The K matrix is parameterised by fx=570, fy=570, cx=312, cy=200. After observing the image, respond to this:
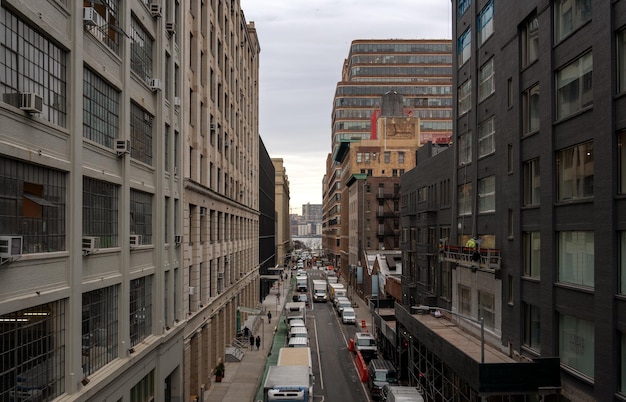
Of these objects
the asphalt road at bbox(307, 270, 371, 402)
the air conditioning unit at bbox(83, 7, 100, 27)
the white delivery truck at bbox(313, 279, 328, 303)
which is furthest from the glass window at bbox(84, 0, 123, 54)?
the white delivery truck at bbox(313, 279, 328, 303)

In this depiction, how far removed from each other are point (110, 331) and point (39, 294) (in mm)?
6095

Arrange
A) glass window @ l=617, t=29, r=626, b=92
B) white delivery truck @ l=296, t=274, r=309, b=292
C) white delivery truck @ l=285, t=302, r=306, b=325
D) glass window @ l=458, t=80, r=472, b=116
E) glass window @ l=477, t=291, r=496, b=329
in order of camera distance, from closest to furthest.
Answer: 1. glass window @ l=617, t=29, r=626, b=92
2. glass window @ l=477, t=291, r=496, b=329
3. glass window @ l=458, t=80, r=472, b=116
4. white delivery truck @ l=285, t=302, r=306, b=325
5. white delivery truck @ l=296, t=274, r=309, b=292

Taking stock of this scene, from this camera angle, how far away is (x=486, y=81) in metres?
30.5

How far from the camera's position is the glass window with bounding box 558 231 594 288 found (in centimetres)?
1888

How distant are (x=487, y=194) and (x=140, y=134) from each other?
17664 millimetres

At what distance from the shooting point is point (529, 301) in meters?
23.6

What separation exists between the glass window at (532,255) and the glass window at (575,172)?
294cm

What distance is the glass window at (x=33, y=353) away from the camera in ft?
42.4

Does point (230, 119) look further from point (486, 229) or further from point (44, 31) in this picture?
point (44, 31)

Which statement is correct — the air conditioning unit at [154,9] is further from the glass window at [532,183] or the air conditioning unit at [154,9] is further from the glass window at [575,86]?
the glass window at [532,183]

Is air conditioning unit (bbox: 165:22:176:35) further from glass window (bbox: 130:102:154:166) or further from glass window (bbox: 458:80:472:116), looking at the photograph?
glass window (bbox: 458:80:472:116)

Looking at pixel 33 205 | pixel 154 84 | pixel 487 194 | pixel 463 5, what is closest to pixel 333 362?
pixel 487 194

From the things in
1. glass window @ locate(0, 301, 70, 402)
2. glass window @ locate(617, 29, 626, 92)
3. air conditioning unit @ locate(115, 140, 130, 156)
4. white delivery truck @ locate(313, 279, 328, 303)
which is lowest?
white delivery truck @ locate(313, 279, 328, 303)

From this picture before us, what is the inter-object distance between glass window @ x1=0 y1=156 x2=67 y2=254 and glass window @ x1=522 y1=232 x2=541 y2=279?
17.7 m
